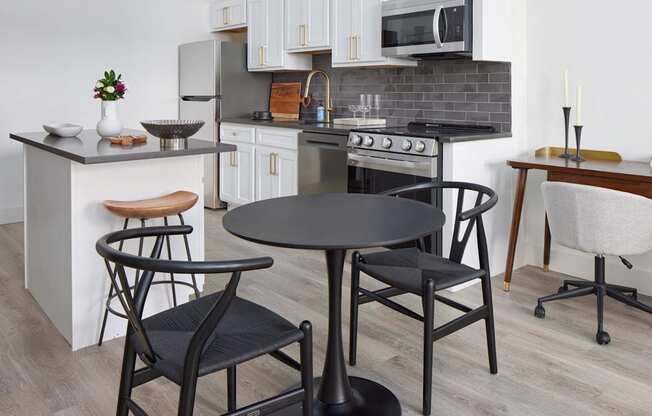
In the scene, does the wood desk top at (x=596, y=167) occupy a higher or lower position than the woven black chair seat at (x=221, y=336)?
higher

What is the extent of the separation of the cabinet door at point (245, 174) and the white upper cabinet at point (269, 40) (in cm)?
80

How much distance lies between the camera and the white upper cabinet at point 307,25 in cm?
477

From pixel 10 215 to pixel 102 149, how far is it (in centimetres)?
304

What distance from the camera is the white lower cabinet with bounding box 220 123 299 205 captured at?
489cm

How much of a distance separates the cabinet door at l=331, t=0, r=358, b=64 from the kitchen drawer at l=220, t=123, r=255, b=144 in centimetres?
111

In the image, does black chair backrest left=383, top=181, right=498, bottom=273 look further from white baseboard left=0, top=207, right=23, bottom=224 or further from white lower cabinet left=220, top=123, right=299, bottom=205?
white baseboard left=0, top=207, right=23, bottom=224

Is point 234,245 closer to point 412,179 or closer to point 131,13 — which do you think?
point 412,179

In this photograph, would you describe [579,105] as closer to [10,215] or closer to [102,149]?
[102,149]

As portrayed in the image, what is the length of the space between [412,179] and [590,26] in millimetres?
1372

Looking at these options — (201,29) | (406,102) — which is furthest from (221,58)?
(406,102)

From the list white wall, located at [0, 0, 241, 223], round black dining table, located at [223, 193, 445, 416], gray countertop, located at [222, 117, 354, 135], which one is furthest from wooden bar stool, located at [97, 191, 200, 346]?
white wall, located at [0, 0, 241, 223]

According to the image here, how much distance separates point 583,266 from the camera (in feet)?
12.1

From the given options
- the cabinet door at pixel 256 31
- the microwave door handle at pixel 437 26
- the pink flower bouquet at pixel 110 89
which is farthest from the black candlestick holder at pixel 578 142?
the cabinet door at pixel 256 31

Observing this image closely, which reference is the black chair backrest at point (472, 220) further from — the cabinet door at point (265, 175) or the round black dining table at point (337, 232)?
the cabinet door at point (265, 175)
